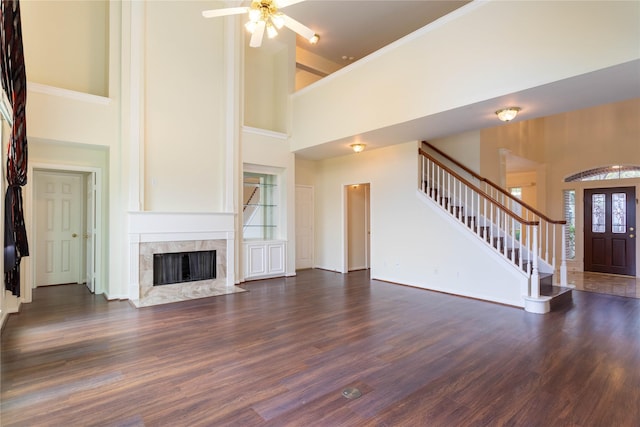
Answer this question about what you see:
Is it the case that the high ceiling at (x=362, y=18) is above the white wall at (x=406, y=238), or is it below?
above

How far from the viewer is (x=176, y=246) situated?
564cm

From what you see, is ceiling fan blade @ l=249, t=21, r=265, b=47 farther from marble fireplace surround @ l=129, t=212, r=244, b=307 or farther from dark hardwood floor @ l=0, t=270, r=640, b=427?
dark hardwood floor @ l=0, t=270, r=640, b=427

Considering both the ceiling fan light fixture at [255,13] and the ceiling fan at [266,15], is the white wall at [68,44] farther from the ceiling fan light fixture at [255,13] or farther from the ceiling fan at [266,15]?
the ceiling fan light fixture at [255,13]

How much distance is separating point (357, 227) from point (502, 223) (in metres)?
3.27

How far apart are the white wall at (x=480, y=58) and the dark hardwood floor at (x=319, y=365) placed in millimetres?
2825

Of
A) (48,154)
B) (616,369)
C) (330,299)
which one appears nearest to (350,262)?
(330,299)

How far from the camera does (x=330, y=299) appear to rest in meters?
5.20

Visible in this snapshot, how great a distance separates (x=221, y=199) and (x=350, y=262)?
11.4 feet

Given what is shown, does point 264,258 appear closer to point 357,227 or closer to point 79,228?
point 357,227

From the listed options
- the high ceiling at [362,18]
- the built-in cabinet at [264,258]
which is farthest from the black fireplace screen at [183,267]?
the high ceiling at [362,18]

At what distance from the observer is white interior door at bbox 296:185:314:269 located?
8086 millimetres

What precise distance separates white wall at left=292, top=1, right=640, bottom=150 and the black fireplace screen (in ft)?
10.7

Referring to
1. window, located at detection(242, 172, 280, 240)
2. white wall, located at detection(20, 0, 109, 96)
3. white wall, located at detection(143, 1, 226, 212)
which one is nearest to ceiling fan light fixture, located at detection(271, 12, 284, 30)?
white wall, located at detection(143, 1, 226, 212)

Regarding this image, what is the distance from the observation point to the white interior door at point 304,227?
8.09 metres
